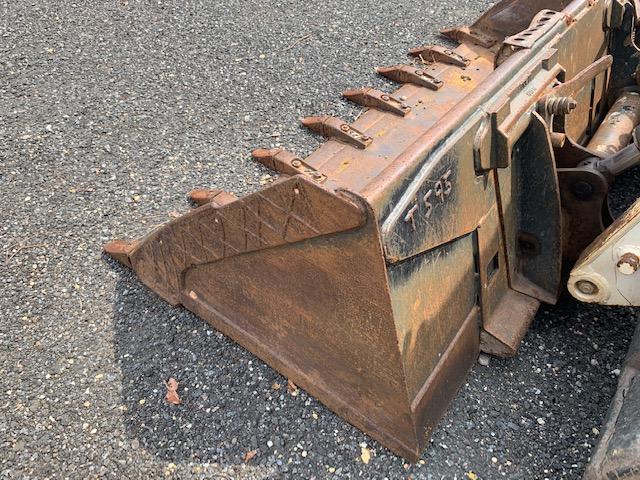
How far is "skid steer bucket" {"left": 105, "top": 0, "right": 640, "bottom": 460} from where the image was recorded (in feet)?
6.07

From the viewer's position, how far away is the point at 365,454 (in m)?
2.26

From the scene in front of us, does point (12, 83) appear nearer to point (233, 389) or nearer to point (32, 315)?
point (32, 315)

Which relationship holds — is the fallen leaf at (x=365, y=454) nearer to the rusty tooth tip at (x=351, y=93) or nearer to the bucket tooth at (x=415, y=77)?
the bucket tooth at (x=415, y=77)

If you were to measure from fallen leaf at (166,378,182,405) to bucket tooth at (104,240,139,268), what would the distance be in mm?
641

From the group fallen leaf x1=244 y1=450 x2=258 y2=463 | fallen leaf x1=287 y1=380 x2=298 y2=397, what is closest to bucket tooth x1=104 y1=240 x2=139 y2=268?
fallen leaf x1=287 y1=380 x2=298 y2=397

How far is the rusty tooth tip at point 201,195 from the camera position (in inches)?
127

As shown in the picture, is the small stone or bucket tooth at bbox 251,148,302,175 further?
bucket tooth at bbox 251,148,302,175

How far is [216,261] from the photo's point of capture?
2352 millimetres

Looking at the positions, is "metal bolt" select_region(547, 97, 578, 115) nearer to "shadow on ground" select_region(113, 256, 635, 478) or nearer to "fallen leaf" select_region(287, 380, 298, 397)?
"shadow on ground" select_region(113, 256, 635, 478)

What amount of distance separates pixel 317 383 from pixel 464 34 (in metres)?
2.67

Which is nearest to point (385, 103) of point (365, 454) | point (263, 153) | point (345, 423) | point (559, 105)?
point (263, 153)

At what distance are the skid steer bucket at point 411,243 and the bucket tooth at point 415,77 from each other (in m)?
0.42

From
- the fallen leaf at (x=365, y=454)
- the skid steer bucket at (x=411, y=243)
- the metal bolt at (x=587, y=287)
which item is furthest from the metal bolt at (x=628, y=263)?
the fallen leaf at (x=365, y=454)

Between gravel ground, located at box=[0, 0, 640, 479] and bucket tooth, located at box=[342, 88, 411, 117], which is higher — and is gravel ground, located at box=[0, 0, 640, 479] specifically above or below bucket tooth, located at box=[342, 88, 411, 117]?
below
